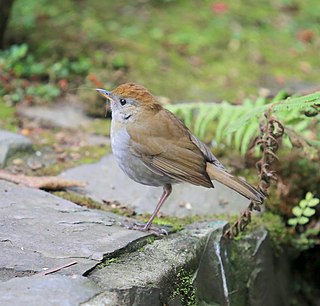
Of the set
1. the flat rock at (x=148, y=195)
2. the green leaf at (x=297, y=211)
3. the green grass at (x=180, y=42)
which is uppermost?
the green leaf at (x=297, y=211)

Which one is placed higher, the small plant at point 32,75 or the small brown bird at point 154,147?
the small brown bird at point 154,147

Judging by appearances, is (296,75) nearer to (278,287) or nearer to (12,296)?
(278,287)

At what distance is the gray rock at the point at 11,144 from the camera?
5148 millimetres

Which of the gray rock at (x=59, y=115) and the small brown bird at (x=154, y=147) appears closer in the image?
the small brown bird at (x=154, y=147)

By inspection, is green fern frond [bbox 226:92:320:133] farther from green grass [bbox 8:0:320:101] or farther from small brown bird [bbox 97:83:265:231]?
green grass [bbox 8:0:320:101]

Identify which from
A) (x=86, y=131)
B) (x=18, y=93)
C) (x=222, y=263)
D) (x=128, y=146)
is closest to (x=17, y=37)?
(x=18, y=93)

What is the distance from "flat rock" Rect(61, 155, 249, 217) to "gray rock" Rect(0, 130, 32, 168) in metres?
0.41

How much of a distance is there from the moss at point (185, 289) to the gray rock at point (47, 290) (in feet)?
2.13

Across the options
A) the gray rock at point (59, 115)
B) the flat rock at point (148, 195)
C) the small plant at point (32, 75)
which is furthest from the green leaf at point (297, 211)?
the small plant at point (32, 75)

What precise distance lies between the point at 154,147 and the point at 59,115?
7.42 ft

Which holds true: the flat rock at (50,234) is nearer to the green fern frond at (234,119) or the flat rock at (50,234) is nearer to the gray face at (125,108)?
the gray face at (125,108)

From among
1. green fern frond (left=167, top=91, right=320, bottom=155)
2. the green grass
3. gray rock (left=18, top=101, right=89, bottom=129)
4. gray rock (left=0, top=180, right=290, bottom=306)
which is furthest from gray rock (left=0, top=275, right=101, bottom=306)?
the green grass

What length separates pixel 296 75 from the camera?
759 centimetres

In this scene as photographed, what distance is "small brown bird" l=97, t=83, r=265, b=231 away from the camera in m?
4.16
